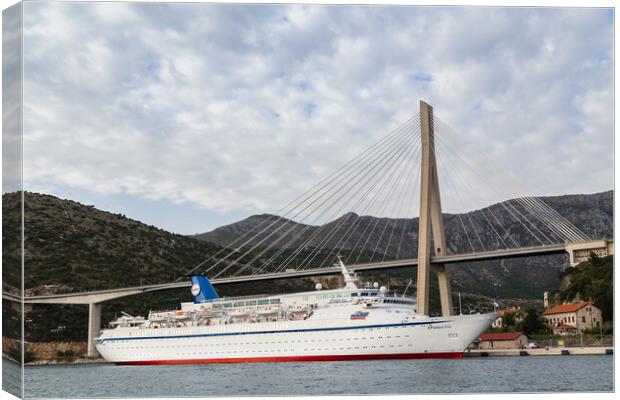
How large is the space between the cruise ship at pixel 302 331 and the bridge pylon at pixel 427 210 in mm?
1466

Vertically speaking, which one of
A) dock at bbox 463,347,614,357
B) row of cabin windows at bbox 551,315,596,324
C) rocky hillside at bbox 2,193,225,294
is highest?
rocky hillside at bbox 2,193,225,294

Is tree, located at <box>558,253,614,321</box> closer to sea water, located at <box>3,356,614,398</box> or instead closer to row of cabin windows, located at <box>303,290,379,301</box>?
row of cabin windows, located at <box>303,290,379,301</box>

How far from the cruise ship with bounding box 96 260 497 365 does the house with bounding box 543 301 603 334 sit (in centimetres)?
907

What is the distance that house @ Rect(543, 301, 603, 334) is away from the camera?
40969 millimetres

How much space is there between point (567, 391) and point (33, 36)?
43.2 feet

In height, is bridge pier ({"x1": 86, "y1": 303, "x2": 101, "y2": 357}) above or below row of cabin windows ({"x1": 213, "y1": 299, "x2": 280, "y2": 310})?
below

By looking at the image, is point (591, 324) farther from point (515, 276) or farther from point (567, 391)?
point (515, 276)

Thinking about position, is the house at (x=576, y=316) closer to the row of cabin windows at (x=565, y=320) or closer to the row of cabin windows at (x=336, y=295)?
the row of cabin windows at (x=565, y=320)

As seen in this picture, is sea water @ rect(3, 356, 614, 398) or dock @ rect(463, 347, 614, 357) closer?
sea water @ rect(3, 356, 614, 398)

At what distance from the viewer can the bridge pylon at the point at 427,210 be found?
36156 mm

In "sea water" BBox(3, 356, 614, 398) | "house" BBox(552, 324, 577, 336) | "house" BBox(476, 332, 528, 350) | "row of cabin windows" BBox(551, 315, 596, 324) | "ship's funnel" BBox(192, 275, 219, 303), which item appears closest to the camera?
"sea water" BBox(3, 356, 614, 398)

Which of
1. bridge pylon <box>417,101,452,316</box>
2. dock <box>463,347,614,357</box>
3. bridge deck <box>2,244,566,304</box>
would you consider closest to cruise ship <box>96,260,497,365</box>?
bridge pylon <box>417,101,452,316</box>

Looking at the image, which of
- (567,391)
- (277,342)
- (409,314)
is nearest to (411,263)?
(409,314)

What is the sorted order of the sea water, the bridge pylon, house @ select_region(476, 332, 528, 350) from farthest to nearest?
house @ select_region(476, 332, 528, 350), the bridge pylon, the sea water
